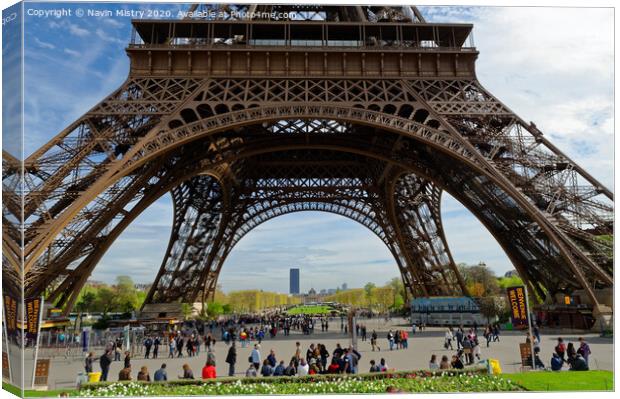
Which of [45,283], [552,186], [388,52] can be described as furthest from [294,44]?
[45,283]

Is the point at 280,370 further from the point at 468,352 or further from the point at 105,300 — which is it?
the point at 105,300

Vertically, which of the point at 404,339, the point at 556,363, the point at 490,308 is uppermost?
the point at 490,308

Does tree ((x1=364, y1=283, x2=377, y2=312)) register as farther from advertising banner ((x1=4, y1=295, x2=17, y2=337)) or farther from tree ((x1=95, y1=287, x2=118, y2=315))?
advertising banner ((x1=4, y1=295, x2=17, y2=337))

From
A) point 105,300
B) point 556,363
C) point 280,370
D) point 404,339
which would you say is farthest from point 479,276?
point 280,370

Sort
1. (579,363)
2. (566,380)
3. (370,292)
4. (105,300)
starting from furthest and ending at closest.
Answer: (370,292)
(105,300)
(579,363)
(566,380)

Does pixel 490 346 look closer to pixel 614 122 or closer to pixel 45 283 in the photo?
pixel 614 122

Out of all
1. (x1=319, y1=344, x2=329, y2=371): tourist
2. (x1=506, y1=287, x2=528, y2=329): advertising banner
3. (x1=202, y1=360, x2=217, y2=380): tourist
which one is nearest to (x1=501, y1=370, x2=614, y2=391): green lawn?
A: (x1=506, y1=287, x2=528, y2=329): advertising banner
